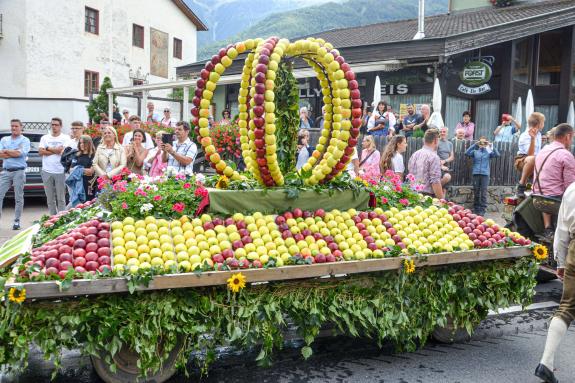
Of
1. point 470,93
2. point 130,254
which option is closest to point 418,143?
point 470,93

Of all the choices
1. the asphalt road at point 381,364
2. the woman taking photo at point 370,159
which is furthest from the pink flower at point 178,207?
the woman taking photo at point 370,159

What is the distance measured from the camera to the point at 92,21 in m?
31.4

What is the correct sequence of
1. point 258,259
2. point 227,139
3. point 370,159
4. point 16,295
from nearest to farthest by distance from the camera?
point 16,295, point 258,259, point 370,159, point 227,139

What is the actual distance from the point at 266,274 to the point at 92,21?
31066 millimetres

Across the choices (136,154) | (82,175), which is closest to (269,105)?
(136,154)

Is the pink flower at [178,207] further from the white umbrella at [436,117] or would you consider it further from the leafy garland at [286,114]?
the white umbrella at [436,117]

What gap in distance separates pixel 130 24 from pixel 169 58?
14.0 feet

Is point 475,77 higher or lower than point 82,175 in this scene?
higher

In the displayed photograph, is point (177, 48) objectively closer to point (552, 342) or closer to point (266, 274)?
point (266, 274)

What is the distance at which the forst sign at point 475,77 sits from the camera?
1692 cm

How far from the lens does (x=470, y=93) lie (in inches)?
689

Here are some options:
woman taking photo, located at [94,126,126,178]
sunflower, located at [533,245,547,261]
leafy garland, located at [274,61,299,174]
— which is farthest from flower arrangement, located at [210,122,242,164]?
sunflower, located at [533,245,547,261]

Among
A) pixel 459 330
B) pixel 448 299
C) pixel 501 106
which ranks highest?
pixel 501 106

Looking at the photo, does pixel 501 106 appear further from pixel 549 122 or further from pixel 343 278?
Result: pixel 343 278
